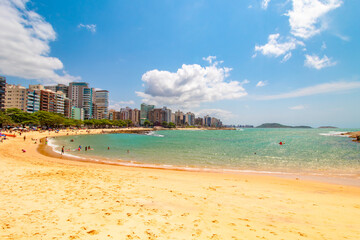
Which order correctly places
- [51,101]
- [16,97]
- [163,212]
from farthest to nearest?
[51,101]
[16,97]
[163,212]

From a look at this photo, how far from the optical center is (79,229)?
5477 millimetres

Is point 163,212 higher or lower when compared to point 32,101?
lower

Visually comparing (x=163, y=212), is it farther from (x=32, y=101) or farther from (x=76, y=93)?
(x=76, y=93)

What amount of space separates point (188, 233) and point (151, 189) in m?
5.10

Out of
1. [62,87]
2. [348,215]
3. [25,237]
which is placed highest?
[62,87]

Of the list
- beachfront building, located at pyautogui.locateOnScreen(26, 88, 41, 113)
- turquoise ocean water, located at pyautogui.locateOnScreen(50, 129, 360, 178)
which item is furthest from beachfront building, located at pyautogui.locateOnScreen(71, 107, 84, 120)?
turquoise ocean water, located at pyautogui.locateOnScreen(50, 129, 360, 178)

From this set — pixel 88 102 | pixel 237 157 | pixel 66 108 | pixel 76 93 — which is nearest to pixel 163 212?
pixel 237 157

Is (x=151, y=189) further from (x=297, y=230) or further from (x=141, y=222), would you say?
(x=297, y=230)

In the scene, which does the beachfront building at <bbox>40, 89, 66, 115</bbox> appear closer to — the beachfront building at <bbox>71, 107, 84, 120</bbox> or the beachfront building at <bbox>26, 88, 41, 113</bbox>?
the beachfront building at <bbox>26, 88, 41, 113</bbox>

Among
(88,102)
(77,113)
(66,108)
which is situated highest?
(88,102)

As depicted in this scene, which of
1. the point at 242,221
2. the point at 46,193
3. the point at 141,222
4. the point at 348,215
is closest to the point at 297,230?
the point at 242,221

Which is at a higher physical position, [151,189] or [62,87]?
[62,87]

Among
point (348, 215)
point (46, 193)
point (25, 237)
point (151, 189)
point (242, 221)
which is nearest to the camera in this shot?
point (25, 237)

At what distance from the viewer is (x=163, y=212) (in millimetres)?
7098
